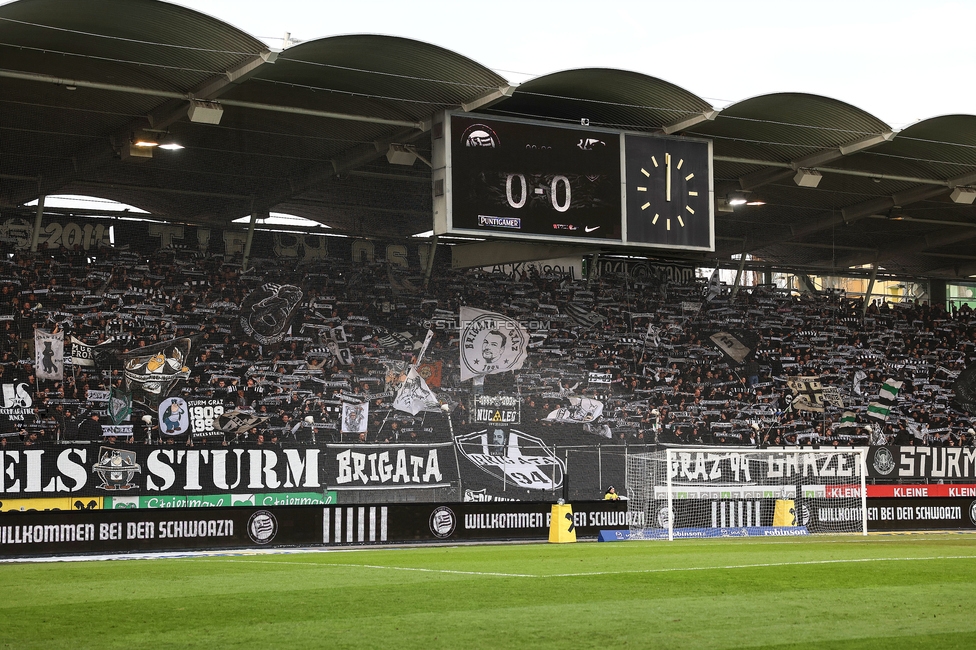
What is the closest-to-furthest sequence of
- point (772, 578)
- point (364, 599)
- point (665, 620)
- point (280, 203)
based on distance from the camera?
1. point (665, 620)
2. point (364, 599)
3. point (772, 578)
4. point (280, 203)

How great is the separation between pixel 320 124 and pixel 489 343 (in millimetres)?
7681

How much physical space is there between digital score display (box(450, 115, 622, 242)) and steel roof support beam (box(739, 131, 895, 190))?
19.7 feet

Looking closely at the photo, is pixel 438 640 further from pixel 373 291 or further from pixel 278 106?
pixel 373 291

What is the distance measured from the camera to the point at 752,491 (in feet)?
86.4

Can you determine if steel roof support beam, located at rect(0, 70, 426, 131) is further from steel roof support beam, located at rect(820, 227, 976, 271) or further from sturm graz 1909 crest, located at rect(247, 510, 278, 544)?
steel roof support beam, located at rect(820, 227, 976, 271)

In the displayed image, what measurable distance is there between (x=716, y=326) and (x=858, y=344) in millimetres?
4557

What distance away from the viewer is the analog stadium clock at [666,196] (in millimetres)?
22828

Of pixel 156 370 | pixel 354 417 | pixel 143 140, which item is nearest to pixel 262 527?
pixel 354 417

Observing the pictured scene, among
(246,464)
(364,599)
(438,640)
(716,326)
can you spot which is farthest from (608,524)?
(438,640)

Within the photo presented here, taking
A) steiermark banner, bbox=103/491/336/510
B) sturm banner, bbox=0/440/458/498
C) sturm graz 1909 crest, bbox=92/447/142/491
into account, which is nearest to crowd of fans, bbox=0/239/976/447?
sturm banner, bbox=0/440/458/498

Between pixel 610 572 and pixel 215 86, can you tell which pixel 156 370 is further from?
pixel 610 572

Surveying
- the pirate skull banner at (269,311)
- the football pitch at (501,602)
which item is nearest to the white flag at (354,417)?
the pirate skull banner at (269,311)

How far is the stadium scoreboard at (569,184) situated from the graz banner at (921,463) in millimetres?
9513

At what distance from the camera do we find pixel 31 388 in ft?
78.2
